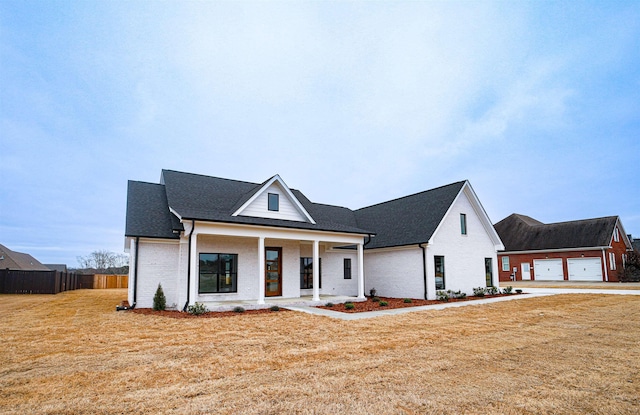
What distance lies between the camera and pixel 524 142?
2727 cm

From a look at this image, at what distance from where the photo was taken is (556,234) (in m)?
33.7

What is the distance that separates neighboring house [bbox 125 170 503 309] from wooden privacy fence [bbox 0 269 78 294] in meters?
12.9

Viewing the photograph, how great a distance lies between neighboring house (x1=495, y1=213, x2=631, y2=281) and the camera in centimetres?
3067

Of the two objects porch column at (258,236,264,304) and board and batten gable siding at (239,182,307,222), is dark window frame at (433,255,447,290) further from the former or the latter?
porch column at (258,236,264,304)

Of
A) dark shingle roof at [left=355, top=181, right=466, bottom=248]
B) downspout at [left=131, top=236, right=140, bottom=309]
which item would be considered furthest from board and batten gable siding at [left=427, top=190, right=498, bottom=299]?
downspout at [left=131, top=236, right=140, bottom=309]

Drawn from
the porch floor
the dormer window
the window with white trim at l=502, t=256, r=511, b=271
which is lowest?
the porch floor

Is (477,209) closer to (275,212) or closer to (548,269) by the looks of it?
(275,212)

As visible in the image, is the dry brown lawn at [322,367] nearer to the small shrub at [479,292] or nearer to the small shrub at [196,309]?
the small shrub at [196,309]

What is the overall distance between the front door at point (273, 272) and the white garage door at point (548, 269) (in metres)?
29.5

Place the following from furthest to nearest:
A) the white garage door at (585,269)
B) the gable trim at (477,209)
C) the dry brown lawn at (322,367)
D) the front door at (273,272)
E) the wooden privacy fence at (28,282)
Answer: the white garage door at (585,269)
the wooden privacy fence at (28,282)
the gable trim at (477,209)
the front door at (273,272)
the dry brown lawn at (322,367)

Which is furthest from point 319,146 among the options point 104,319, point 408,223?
point 104,319

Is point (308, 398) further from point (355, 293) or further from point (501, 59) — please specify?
point (501, 59)

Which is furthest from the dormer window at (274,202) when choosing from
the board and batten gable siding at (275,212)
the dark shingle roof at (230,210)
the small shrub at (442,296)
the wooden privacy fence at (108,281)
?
the wooden privacy fence at (108,281)

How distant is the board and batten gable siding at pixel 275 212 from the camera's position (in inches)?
584
